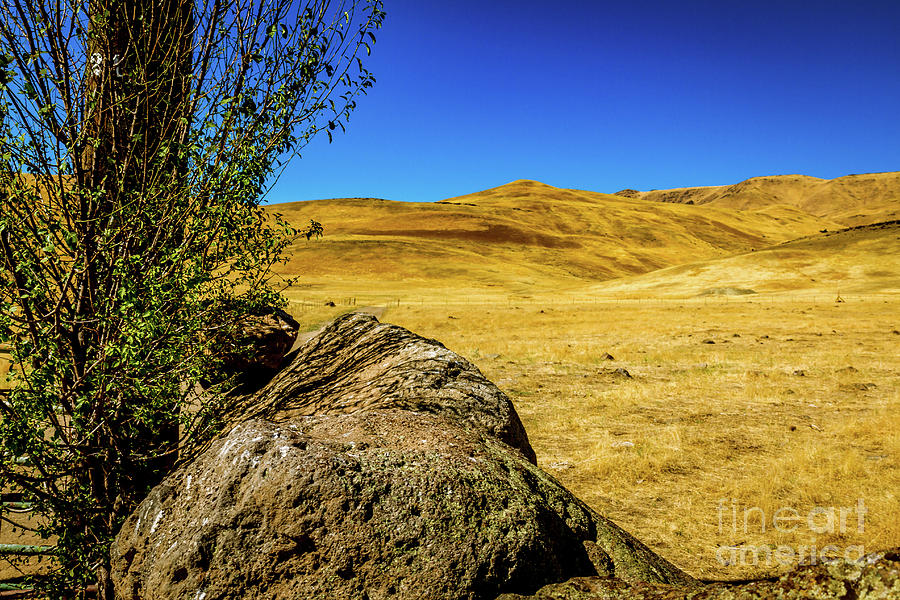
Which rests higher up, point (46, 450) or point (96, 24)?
point (96, 24)

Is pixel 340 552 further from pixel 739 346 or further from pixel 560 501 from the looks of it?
pixel 739 346

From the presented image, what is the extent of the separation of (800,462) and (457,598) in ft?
26.1

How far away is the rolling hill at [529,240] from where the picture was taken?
64.9m

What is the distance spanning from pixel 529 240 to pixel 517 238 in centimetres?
236

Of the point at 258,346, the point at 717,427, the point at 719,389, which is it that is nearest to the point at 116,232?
the point at 258,346

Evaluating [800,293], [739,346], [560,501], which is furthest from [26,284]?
[800,293]

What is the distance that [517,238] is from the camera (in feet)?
346

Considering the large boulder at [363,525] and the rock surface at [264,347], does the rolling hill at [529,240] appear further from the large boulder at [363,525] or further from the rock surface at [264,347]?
the large boulder at [363,525]

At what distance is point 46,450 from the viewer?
190 inches

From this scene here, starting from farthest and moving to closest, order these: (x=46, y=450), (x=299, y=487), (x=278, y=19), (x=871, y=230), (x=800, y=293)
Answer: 1. (x=871, y=230)
2. (x=800, y=293)
3. (x=278, y=19)
4. (x=46, y=450)
5. (x=299, y=487)

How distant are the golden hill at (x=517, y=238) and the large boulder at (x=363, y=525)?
1994 inches

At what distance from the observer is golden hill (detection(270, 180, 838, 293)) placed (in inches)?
2761
